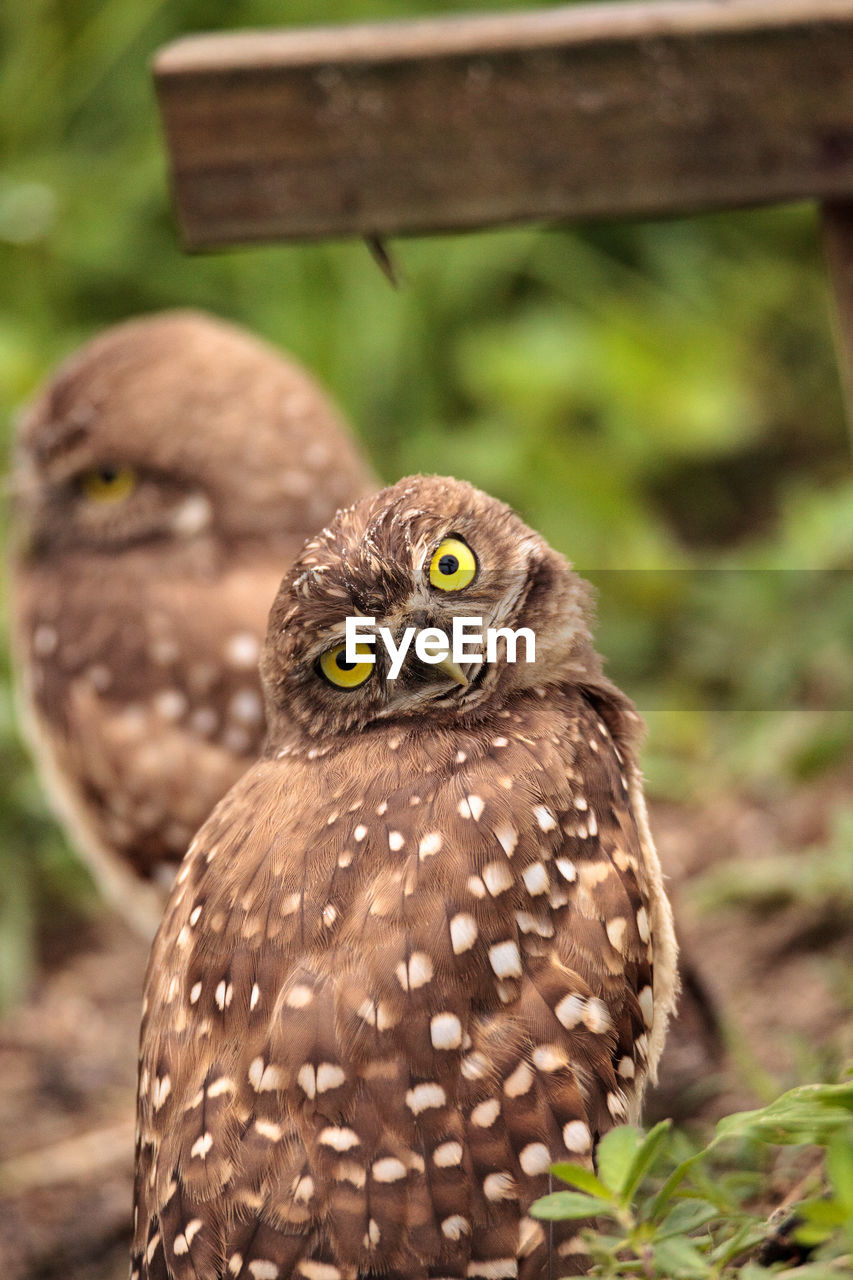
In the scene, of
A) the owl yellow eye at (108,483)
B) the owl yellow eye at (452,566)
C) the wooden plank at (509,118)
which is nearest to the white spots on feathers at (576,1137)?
the owl yellow eye at (452,566)

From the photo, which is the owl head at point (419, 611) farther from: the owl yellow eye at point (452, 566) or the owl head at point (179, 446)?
the owl head at point (179, 446)

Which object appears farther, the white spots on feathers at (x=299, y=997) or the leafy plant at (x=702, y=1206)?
the white spots on feathers at (x=299, y=997)

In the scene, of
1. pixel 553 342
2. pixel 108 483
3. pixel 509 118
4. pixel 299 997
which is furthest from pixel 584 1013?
pixel 553 342

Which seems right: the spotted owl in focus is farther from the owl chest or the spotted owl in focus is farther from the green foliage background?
the green foliage background

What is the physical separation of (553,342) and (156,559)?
8.75 feet

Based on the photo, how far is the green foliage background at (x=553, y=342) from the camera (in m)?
4.76

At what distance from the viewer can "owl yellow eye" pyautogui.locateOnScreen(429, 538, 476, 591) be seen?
68.1 inches

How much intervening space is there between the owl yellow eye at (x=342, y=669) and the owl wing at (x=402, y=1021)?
0.28 ft

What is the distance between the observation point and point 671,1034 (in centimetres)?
256

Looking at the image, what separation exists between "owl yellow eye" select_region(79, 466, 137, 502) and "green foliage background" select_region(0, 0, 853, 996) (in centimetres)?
144

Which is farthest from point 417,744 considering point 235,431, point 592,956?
point 235,431

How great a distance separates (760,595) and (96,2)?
127 inches

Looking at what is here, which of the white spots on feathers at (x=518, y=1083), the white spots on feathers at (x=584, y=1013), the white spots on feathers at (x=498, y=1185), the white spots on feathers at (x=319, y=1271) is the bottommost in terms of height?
the white spots on feathers at (x=319, y=1271)

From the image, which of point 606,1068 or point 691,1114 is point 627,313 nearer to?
point 691,1114
